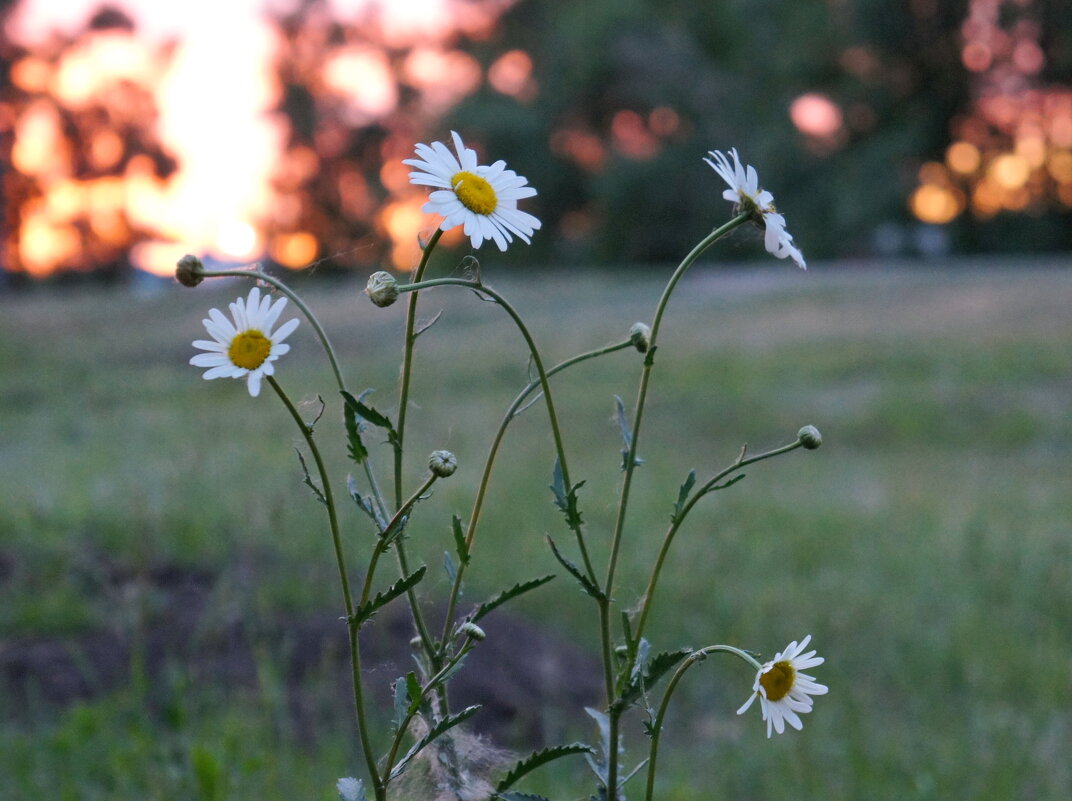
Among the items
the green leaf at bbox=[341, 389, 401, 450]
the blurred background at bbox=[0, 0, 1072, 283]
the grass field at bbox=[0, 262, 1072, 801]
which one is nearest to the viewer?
the green leaf at bbox=[341, 389, 401, 450]

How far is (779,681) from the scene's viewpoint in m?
1.05

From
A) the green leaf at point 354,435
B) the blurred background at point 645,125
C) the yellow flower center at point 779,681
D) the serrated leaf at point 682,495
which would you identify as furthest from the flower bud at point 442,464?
the blurred background at point 645,125

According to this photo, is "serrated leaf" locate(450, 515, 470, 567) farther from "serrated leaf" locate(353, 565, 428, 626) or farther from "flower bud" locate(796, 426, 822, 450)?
"flower bud" locate(796, 426, 822, 450)

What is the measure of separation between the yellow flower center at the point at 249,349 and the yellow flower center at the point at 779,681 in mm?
487

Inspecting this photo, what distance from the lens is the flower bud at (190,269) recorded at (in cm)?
90

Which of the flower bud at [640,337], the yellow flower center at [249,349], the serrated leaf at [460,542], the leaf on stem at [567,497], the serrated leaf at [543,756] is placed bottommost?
the serrated leaf at [543,756]

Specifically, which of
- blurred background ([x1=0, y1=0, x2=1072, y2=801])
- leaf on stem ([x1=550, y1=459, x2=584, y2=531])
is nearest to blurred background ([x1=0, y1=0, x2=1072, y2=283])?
blurred background ([x1=0, y1=0, x2=1072, y2=801])

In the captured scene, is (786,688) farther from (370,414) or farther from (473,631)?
(370,414)

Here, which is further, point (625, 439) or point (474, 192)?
point (625, 439)

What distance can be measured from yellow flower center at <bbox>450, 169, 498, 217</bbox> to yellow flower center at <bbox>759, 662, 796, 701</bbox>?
0.45 metres

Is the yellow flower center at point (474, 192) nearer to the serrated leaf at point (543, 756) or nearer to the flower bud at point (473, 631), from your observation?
the flower bud at point (473, 631)

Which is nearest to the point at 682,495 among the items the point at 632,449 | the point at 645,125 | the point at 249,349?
the point at 632,449

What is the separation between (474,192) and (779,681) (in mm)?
479

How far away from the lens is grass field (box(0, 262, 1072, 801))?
256cm
